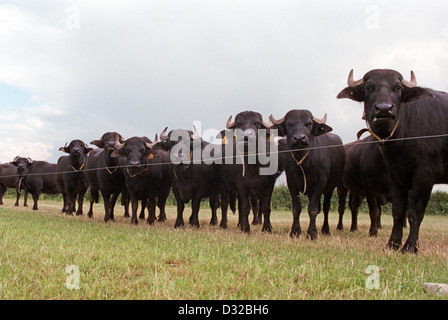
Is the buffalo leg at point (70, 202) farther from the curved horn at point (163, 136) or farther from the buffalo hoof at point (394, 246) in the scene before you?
the buffalo hoof at point (394, 246)

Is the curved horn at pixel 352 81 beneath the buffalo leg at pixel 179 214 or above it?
above

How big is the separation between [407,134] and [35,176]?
17.5 m

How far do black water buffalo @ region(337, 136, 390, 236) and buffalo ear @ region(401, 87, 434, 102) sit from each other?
1536mm

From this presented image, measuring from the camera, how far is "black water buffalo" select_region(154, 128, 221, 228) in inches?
364

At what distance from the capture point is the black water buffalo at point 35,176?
18.7m

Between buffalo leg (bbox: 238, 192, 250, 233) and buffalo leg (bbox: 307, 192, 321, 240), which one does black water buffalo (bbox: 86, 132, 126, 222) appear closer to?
buffalo leg (bbox: 238, 192, 250, 233)

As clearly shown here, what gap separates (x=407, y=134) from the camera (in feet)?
18.4

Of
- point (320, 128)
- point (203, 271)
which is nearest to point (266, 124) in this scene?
point (320, 128)

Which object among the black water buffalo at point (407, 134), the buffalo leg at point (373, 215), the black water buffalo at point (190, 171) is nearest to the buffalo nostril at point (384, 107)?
the black water buffalo at point (407, 134)

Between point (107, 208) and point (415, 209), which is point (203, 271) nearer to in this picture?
point (415, 209)

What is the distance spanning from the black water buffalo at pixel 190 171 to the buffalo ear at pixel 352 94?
159 inches

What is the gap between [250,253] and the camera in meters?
4.93
